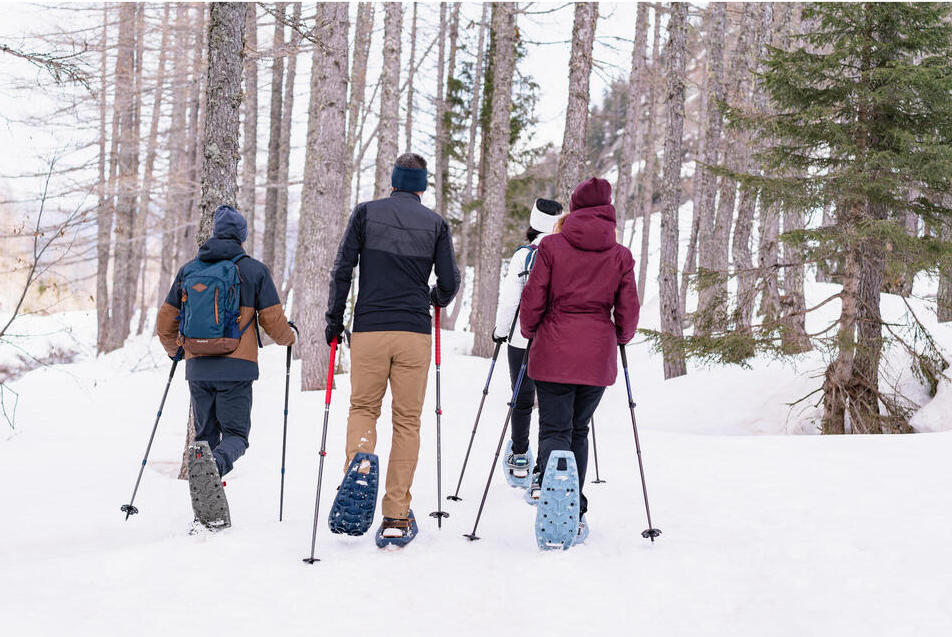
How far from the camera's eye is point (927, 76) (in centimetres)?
668

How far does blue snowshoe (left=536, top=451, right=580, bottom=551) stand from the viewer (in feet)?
13.2

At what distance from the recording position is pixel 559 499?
13.3 ft

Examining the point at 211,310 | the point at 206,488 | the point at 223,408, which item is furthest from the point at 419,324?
the point at 206,488

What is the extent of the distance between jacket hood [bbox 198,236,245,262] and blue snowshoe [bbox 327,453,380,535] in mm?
1732

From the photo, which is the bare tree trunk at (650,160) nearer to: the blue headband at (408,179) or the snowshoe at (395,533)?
the blue headband at (408,179)

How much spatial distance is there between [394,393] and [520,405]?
1516 millimetres

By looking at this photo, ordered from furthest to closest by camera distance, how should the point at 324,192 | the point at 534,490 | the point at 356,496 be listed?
1. the point at 324,192
2. the point at 534,490
3. the point at 356,496

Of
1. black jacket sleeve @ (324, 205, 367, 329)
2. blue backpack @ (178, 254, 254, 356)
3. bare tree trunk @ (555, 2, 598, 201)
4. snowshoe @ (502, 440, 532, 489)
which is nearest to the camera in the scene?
black jacket sleeve @ (324, 205, 367, 329)

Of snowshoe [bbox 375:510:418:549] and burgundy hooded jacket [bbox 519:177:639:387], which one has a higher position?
burgundy hooded jacket [bbox 519:177:639:387]

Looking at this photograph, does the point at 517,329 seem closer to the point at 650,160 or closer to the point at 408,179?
the point at 408,179

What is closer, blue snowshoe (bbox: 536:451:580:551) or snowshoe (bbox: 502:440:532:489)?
blue snowshoe (bbox: 536:451:580:551)

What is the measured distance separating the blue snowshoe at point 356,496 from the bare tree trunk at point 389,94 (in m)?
9.30

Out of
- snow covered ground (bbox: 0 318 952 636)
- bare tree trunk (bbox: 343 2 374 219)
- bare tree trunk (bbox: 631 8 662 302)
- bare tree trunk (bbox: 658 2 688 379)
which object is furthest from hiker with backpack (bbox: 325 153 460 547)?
bare tree trunk (bbox: 631 8 662 302)

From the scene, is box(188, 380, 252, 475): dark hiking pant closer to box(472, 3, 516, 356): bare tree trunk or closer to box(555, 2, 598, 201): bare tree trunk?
box(555, 2, 598, 201): bare tree trunk
